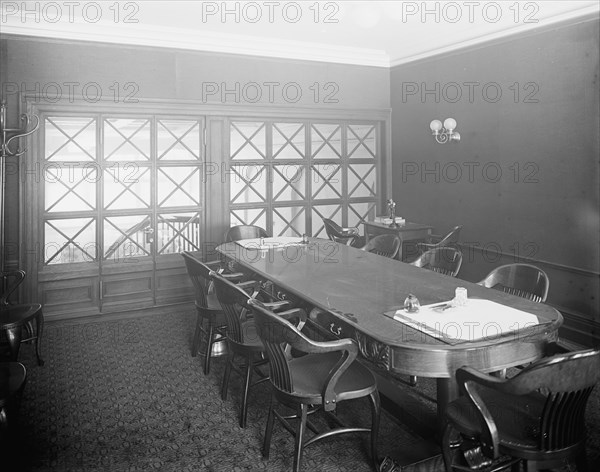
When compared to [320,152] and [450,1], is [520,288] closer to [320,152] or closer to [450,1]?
[450,1]

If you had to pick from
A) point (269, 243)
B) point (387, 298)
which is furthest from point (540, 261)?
point (387, 298)

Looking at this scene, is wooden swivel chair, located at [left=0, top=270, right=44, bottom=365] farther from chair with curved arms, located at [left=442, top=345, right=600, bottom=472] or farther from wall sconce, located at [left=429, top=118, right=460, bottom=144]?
wall sconce, located at [left=429, top=118, right=460, bottom=144]

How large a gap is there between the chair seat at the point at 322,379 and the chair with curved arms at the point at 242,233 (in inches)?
115

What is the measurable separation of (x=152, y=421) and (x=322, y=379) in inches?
50.1

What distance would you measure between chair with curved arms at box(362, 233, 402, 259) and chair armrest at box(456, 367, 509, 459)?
2.85m

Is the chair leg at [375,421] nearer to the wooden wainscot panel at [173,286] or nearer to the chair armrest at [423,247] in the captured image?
the chair armrest at [423,247]

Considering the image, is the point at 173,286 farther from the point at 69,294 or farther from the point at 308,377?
the point at 308,377

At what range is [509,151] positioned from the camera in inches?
213

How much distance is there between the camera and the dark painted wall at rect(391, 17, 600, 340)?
15.4 feet

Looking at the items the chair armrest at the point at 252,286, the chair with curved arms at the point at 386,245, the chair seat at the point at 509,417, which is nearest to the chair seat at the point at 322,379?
the chair seat at the point at 509,417

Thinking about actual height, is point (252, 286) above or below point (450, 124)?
below

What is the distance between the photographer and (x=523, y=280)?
136 inches

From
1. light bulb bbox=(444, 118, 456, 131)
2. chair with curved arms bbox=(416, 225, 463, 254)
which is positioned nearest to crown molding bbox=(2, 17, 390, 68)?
light bulb bbox=(444, 118, 456, 131)

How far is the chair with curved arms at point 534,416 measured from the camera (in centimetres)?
198
